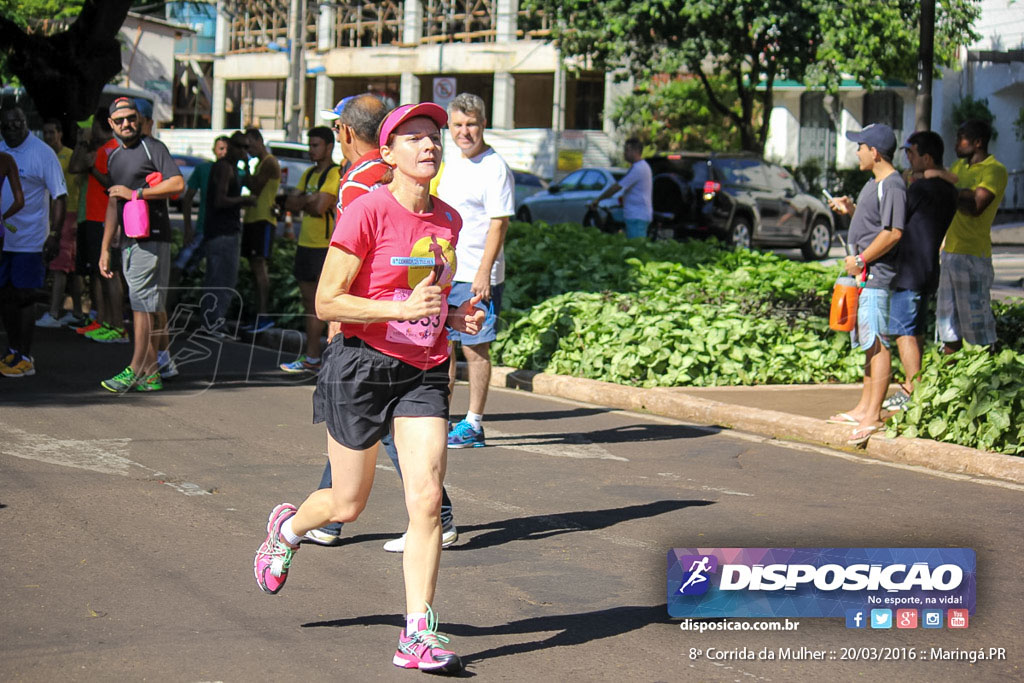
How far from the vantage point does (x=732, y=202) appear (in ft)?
74.7

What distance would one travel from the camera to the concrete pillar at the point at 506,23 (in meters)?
46.7

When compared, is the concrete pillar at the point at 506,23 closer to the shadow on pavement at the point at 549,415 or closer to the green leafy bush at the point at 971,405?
the shadow on pavement at the point at 549,415

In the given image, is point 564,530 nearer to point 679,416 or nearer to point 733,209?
point 679,416

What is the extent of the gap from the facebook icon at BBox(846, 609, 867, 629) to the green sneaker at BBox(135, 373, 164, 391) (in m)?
6.34

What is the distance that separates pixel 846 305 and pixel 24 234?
5.93 metres

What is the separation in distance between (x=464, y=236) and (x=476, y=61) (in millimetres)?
40912

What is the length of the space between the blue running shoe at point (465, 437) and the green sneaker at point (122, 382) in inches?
110

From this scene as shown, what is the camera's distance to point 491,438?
8.55 metres

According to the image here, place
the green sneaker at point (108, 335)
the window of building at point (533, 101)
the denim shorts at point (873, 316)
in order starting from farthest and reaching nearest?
the window of building at point (533, 101) → the green sneaker at point (108, 335) → the denim shorts at point (873, 316)

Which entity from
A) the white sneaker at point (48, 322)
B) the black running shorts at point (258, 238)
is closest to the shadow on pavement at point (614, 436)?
the black running shorts at point (258, 238)

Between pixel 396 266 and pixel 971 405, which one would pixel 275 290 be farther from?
pixel 396 266

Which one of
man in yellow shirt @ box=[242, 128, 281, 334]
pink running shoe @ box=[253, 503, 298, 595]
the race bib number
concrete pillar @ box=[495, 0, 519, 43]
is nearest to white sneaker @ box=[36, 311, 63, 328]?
man in yellow shirt @ box=[242, 128, 281, 334]

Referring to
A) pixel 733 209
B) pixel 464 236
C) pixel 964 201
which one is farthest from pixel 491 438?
pixel 733 209

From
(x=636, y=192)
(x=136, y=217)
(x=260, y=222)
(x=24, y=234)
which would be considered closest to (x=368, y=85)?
(x=636, y=192)
